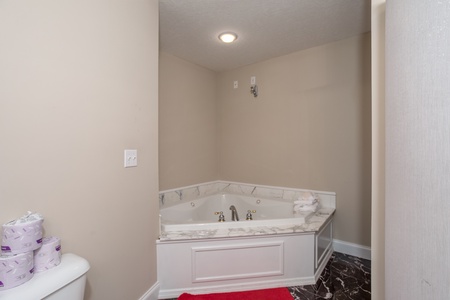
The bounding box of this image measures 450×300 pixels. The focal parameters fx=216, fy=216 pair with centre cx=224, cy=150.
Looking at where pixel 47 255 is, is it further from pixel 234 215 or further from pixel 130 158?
pixel 234 215

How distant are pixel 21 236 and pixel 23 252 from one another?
2.5 inches

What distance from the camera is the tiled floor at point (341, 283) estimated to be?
1.77m

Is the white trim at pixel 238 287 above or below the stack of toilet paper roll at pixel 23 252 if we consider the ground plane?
below

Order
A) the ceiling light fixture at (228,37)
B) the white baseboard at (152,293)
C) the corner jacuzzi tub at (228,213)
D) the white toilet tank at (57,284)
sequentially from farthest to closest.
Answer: the ceiling light fixture at (228,37), the corner jacuzzi tub at (228,213), the white baseboard at (152,293), the white toilet tank at (57,284)

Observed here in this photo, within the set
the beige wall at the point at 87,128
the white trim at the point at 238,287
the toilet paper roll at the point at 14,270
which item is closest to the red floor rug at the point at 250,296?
the white trim at the point at 238,287

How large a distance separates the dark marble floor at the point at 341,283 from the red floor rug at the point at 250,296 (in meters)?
0.10

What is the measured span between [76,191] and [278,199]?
7.22 feet

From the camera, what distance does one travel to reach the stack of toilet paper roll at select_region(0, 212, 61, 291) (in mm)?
807

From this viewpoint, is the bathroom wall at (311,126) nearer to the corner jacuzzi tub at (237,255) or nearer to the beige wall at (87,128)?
the corner jacuzzi tub at (237,255)

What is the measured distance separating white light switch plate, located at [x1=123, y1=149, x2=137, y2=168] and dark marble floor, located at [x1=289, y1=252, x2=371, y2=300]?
1.66 metres

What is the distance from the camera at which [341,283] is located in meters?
1.93

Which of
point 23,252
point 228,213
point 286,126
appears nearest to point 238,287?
point 228,213

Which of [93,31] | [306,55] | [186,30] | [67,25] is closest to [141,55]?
[93,31]

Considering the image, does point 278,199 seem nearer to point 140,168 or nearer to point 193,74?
point 140,168
